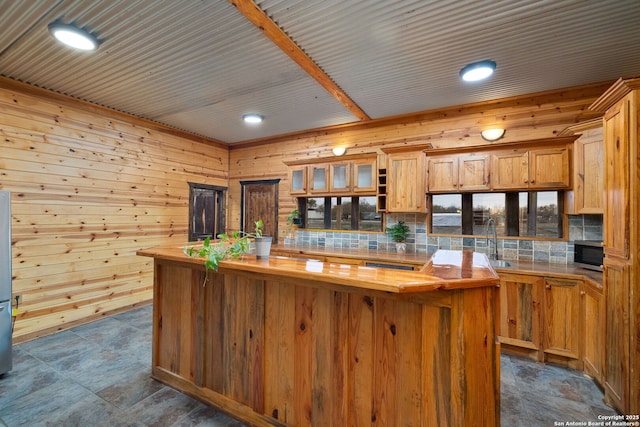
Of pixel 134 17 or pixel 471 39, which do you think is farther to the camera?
pixel 471 39

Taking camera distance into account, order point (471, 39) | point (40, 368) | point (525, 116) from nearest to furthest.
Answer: point (471, 39)
point (40, 368)
point (525, 116)

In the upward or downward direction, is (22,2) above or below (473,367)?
above

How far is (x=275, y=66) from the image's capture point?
2.76 m

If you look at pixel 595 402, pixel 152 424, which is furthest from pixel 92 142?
pixel 595 402

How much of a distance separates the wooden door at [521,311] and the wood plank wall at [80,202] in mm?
4944

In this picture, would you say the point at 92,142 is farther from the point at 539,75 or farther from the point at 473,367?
the point at 539,75

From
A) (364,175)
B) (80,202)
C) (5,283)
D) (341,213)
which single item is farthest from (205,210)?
(364,175)

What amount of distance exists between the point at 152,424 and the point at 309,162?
12.1ft

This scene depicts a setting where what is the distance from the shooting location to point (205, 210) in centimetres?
539

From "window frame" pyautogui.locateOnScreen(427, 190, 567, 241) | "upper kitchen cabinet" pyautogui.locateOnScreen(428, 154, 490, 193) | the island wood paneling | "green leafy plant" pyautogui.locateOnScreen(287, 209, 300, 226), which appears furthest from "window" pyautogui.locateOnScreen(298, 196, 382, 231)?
the island wood paneling

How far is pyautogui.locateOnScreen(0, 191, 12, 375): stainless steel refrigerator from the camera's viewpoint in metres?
2.33

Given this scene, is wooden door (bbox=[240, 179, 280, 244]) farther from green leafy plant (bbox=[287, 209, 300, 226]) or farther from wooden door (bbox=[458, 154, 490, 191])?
wooden door (bbox=[458, 154, 490, 191])

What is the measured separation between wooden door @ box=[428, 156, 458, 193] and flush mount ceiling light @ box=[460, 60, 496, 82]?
0.99 m

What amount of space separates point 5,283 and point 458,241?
4.84 meters
